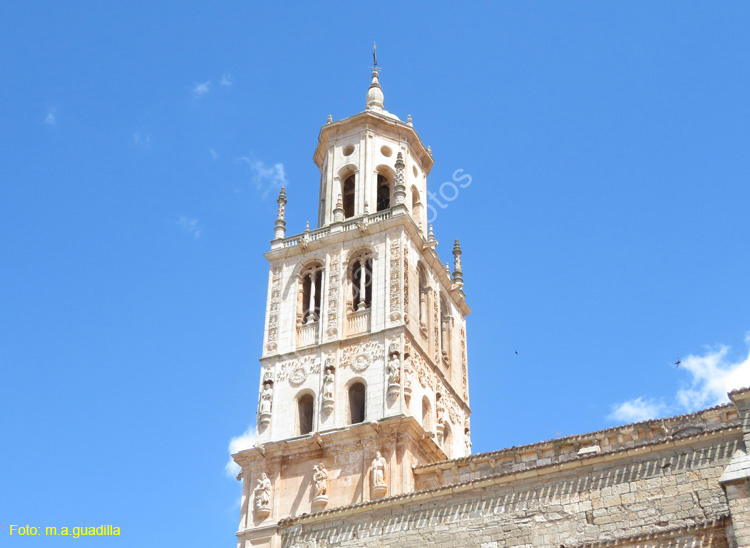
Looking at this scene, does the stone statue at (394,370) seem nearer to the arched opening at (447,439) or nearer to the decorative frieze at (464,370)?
the arched opening at (447,439)

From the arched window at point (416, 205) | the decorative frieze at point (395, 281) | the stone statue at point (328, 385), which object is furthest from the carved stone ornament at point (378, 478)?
the arched window at point (416, 205)

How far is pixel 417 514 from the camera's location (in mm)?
24781

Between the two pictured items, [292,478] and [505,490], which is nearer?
[505,490]

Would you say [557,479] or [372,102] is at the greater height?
[372,102]

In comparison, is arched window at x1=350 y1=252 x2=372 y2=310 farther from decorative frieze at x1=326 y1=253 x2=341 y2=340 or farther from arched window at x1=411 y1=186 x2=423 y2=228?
arched window at x1=411 y1=186 x2=423 y2=228

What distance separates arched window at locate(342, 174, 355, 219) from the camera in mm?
43438

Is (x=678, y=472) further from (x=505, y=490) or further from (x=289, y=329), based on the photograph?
(x=289, y=329)

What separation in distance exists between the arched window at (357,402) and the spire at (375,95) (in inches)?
556

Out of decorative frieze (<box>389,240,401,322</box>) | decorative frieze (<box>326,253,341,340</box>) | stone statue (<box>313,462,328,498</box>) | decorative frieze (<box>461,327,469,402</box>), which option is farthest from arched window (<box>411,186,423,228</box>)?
stone statue (<box>313,462,328,498</box>)

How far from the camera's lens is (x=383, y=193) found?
4397 cm

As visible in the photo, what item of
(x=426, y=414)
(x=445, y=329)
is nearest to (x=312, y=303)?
(x=445, y=329)

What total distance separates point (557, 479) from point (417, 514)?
335cm

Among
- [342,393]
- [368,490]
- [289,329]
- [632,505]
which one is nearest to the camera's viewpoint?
[632,505]

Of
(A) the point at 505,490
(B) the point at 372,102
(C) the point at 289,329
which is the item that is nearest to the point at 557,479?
(A) the point at 505,490
